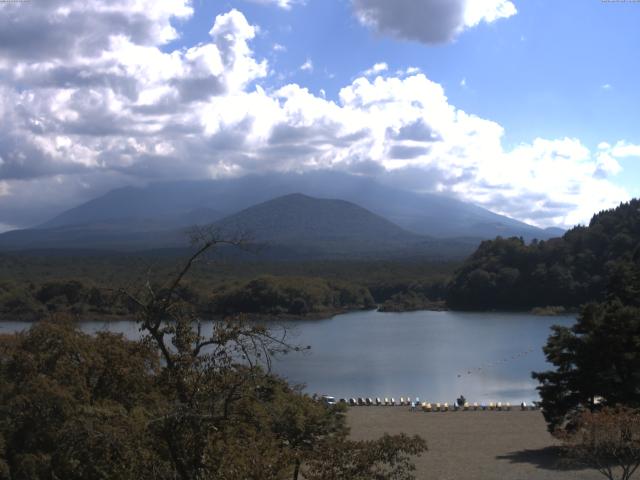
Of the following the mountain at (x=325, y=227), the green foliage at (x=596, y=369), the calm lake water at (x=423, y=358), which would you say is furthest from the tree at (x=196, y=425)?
the mountain at (x=325, y=227)

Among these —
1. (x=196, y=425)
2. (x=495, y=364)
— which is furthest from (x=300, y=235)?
(x=196, y=425)

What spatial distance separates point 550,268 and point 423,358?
2306cm

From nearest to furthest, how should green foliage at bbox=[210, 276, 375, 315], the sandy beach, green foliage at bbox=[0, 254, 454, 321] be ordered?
the sandy beach, green foliage at bbox=[0, 254, 454, 321], green foliage at bbox=[210, 276, 375, 315]

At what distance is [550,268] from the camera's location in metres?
49.2

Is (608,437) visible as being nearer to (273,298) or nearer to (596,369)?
(596,369)

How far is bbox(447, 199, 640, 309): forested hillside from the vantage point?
4781 centimetres

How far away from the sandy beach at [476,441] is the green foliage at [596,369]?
90 cm

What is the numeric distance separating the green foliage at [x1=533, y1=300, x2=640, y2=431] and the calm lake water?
5213 millimetres

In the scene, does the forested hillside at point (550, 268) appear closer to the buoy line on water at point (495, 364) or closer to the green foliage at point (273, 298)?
the green foliage at point (273, 298)

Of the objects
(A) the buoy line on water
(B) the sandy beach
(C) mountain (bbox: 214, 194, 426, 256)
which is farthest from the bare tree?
(C) mountain (bbox: 214, 194, 426, 256)

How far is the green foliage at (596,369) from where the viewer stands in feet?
38.2

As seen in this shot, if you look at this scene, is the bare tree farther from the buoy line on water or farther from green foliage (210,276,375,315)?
green foliage (210,276,375,315)

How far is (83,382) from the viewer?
7.57 meters

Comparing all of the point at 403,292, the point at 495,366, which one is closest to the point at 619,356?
the point at 495,366
